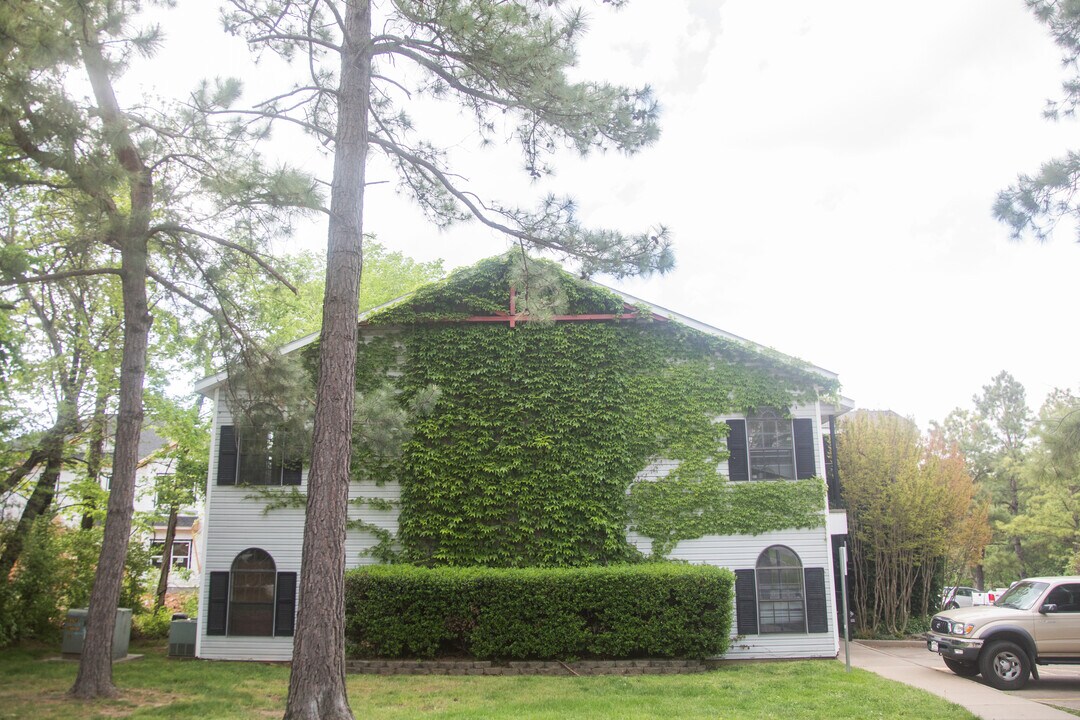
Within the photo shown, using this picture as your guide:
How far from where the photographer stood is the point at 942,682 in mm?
11508

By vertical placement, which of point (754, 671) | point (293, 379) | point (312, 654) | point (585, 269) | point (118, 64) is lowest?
point (754, 671)

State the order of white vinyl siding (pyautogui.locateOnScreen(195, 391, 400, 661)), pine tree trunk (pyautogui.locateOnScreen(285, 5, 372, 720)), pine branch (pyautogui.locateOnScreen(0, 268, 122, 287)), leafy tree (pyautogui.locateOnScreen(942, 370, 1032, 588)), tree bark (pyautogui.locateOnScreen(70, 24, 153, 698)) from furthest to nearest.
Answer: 1. leafy tree (pyautogui.locateOnScreen(942, 370, 1032, 588))
2. white vinyl siding (pyautogui.locateOnScreen(195, 391, 400, 661))
3. tree bark (pyautogui.locateOnScreen(70, 24, 153, 698))
4. pine branch (pyautogui.locateOnScreen(0, 268, 122, 287))
5. pine tree trunk (pyautogui.locateOnScreen(285, 5, 372, 720))

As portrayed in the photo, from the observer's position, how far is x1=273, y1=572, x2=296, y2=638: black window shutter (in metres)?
14.2

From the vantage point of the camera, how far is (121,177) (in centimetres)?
912

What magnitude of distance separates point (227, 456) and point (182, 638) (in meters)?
3.55

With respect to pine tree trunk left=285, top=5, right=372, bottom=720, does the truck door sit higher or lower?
lower

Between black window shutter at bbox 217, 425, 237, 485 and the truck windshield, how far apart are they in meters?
13.8

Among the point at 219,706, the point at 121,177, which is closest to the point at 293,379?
the point at 121,177

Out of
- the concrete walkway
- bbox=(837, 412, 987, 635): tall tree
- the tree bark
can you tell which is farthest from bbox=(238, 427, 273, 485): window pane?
bbox=(837, 412, 987, 635): tall tree

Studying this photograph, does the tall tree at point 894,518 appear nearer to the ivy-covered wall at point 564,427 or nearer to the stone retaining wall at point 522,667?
the ivy-covered wall at point 564,427

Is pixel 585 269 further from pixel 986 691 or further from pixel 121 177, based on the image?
pixel 986 691

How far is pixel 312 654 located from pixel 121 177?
6.05 m

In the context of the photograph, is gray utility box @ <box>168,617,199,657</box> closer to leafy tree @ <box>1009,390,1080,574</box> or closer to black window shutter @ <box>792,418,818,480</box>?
black window shutter @ <box>792,418,818,480</box>

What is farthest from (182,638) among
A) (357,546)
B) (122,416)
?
(122,416)
